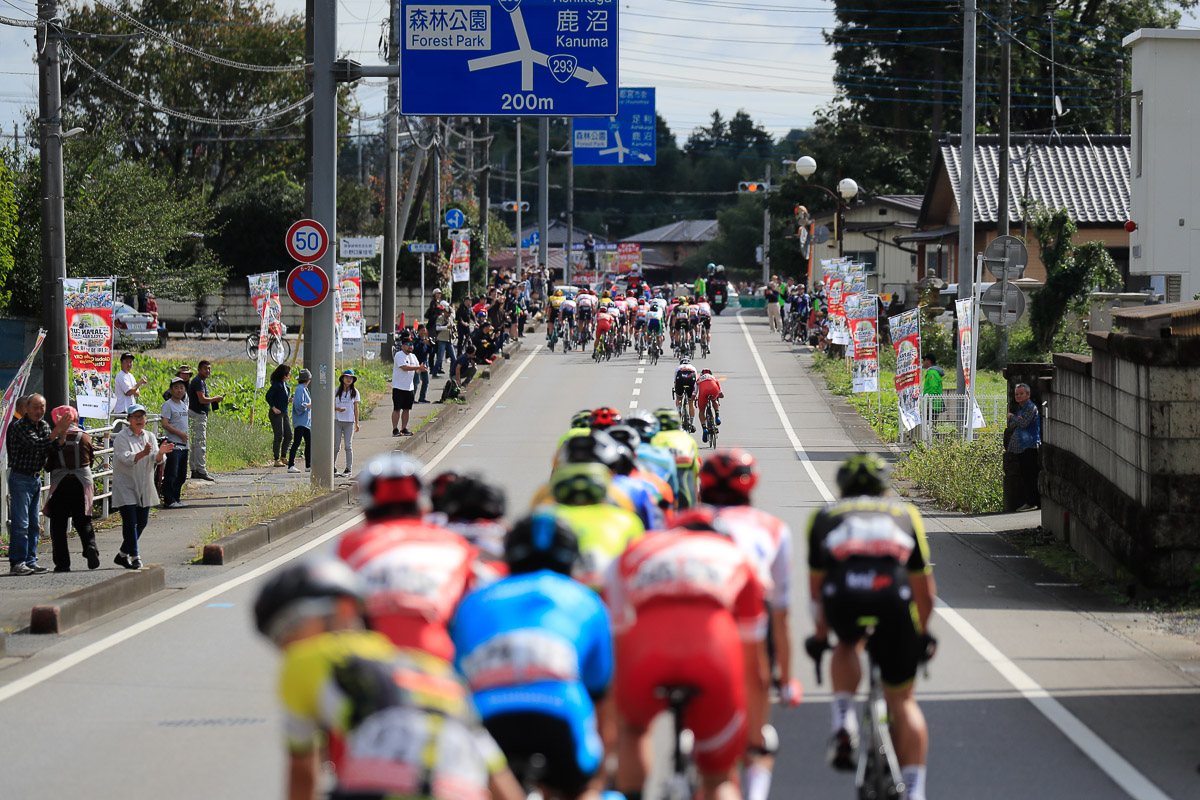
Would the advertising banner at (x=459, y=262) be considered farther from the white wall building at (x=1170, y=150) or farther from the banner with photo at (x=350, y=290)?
the white wall building at (x=1170, y=150)

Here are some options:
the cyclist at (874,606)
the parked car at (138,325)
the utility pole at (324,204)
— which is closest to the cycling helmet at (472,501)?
the cyclist at (874,606)

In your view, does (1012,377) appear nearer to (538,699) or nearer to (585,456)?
(585,456)

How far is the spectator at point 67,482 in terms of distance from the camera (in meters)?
13.2

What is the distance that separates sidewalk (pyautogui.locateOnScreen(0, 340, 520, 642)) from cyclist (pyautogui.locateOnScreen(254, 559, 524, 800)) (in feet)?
24.8

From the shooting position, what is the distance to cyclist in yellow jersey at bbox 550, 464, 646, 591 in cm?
582

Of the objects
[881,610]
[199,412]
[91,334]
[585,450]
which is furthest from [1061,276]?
[881,610]

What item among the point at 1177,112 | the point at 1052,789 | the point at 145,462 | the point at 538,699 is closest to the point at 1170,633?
the point at 1052,789

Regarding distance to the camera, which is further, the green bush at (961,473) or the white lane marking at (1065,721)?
the green bush at (961,473)

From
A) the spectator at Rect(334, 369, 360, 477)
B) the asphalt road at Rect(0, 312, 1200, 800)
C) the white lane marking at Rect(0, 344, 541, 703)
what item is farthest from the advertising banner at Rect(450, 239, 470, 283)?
the asphalt road at Rect(0, 312, 1200, 800)

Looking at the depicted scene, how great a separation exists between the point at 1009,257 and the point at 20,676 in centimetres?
1580

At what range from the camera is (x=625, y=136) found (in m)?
46.8

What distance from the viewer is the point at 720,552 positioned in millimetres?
5402

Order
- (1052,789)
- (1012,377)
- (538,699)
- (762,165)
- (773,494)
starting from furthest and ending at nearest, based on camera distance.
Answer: (762,165)
(773,494)
(1012,377)
(1052,789)
(538,699)

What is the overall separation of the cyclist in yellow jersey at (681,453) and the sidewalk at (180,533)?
5070 mm
